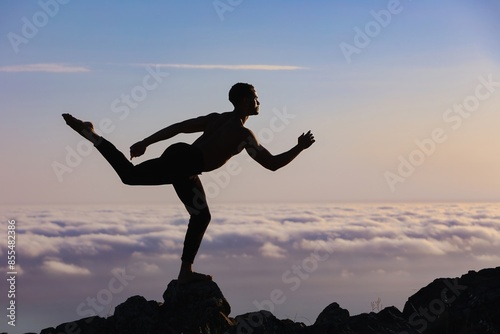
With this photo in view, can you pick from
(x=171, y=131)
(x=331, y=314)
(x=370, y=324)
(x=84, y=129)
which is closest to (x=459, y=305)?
(x=370, y=324)

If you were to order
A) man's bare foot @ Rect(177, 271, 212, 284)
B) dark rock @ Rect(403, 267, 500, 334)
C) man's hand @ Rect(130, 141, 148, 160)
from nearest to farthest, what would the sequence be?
dark rock @ Rect(403, 267, 500, 334), man's hand @ Rect(130, 141, 148, 160), man's bare foot @ Rect(177, 271, 212, 284)

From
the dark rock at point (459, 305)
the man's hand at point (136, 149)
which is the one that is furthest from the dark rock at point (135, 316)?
the dark rock at point (459, 305)

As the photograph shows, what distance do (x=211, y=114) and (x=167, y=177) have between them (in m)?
1.09

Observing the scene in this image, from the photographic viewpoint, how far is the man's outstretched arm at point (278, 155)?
11.1m

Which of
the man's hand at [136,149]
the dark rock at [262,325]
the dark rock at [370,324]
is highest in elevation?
the man's hand at [136,149]

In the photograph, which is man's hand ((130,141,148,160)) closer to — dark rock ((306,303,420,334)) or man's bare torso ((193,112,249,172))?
man's bare torso ((193,112,249,172))

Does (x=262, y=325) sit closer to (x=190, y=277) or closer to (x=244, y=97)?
(x=190, y=277)

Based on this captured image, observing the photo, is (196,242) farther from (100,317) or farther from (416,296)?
(416,296)

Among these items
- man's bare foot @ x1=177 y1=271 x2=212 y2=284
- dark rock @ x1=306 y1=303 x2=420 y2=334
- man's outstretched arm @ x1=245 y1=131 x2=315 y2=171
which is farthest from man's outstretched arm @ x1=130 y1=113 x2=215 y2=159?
dark rock @ x1=306 y1=303 x2=420 y2=334

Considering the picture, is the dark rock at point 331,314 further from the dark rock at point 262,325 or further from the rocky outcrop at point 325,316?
the dark rock at point 262,325

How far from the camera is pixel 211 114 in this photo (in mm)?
Answer: 11656

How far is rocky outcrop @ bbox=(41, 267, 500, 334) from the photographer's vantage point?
10312 millimetres

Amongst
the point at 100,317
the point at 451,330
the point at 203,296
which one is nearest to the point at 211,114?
the point at 203,296

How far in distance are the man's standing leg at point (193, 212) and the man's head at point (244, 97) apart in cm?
114
